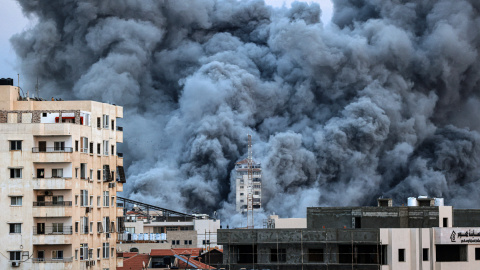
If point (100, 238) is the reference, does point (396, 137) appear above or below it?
above

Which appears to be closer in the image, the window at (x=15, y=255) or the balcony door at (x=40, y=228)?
the window at (x=15, y=255)

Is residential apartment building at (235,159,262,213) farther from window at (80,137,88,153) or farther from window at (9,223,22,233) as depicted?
window at (9,223,22,233)

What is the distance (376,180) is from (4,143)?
70.1 meters

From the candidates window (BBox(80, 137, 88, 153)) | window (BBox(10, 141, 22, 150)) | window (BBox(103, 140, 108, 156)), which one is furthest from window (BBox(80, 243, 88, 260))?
window (BBox(103, 140, 108, 156))

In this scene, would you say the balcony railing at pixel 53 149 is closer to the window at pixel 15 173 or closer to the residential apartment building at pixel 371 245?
the window at pixel 15 173

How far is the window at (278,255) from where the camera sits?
46.0 metres

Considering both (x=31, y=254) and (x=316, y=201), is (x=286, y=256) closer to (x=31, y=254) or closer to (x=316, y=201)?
(x=31, y=254)

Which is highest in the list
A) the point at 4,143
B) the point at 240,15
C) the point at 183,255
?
the point at 240,15

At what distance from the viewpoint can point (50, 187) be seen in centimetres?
4469

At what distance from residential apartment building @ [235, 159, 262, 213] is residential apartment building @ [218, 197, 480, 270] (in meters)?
61.8

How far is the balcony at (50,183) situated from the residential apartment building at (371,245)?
574 centimetres

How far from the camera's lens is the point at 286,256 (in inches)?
1809

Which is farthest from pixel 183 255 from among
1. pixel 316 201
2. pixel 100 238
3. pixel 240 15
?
pixel 240 15

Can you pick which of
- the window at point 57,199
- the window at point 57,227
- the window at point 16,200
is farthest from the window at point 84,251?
the window at point 16,200
